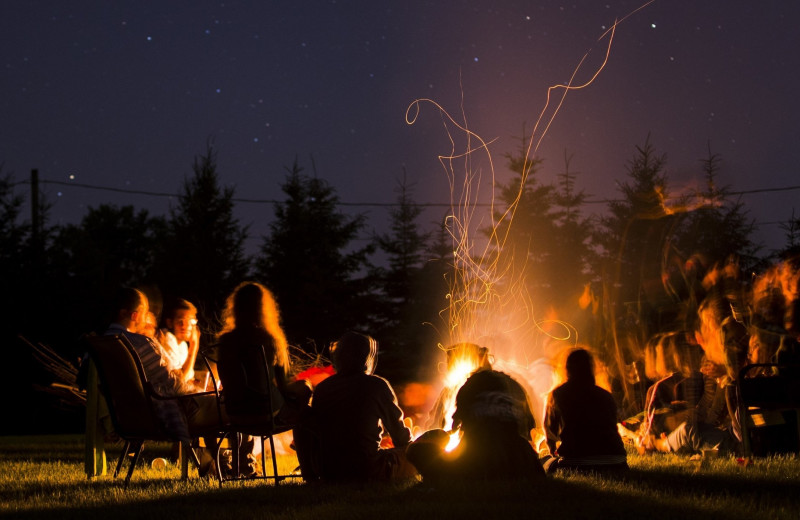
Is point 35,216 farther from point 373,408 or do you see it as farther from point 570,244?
point 373,408

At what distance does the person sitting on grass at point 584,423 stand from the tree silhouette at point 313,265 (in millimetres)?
20844

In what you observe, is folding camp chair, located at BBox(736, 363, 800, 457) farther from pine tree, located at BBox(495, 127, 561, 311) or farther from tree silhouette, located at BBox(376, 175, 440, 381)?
pine tree, located at BBox(495, 127, 561, 311)

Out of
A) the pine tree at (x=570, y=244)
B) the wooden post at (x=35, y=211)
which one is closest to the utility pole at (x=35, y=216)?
the wooden post at (x=35, y=211)

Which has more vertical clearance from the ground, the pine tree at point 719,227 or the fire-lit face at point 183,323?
the pine tree at point 719,227

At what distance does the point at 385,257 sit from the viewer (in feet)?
108

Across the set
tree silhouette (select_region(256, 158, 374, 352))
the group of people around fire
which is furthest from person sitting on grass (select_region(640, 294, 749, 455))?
tree silhouette (select_region(256, 158, 374, 352))

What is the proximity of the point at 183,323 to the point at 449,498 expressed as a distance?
4331 millimetres

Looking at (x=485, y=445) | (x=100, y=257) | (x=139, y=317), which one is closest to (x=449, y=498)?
(x=485, y=445)

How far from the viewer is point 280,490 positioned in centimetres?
624

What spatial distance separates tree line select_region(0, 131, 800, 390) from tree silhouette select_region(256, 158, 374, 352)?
1.8 inches

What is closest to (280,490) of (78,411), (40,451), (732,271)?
(40,451)

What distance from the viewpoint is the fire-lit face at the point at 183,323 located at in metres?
8.95

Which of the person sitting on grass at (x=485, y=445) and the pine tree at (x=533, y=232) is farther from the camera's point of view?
the pine tree at (x=533, y=232)

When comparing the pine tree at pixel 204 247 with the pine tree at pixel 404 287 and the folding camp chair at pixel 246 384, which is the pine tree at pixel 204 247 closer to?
the pine tree at pixel 404 287
